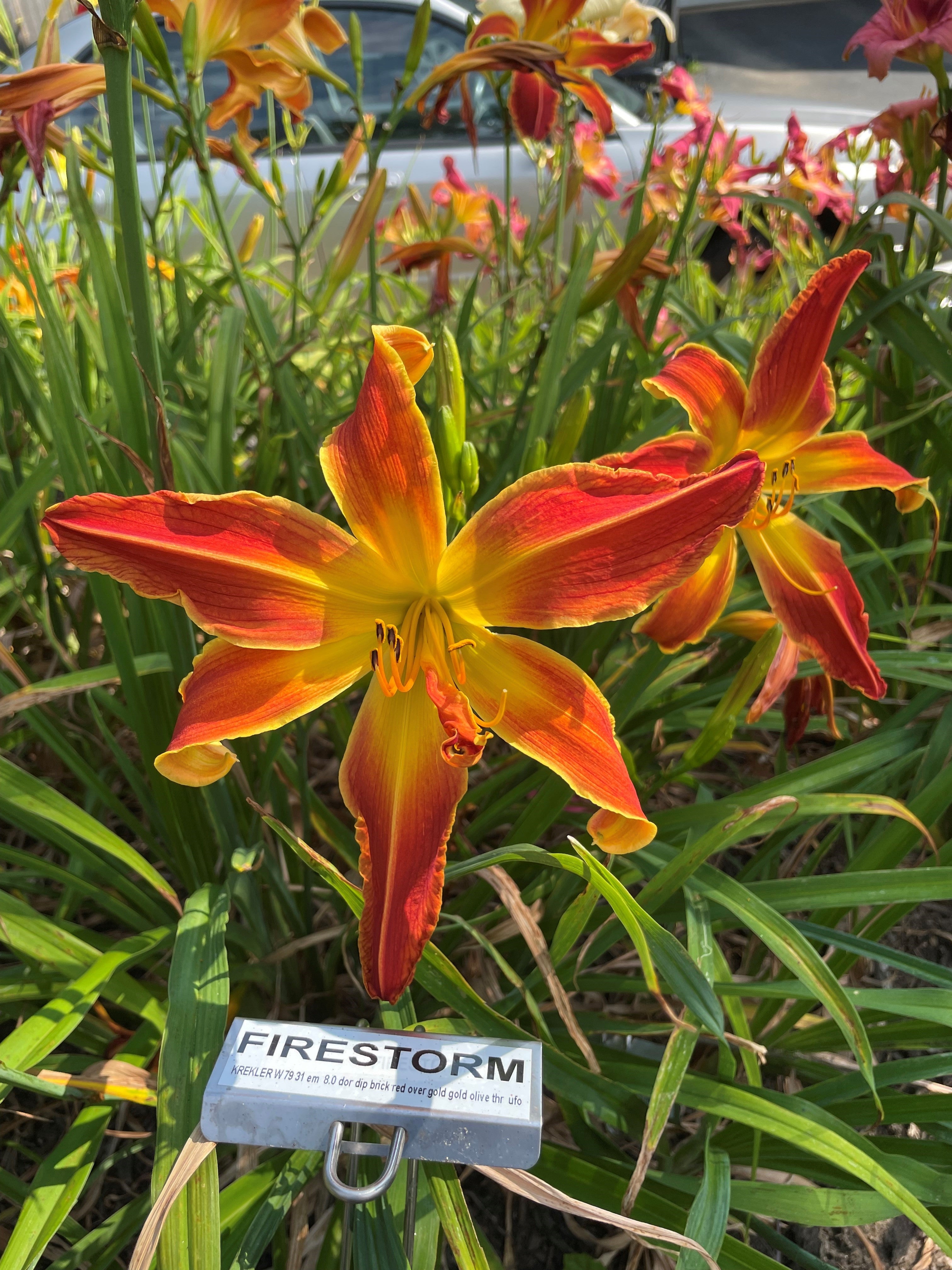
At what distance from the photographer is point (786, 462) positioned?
1066 mm

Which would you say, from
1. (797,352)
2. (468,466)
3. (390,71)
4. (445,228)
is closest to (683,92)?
(445,228)

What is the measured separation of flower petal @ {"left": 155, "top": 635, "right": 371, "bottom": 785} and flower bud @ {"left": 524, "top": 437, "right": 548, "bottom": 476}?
1.10ft

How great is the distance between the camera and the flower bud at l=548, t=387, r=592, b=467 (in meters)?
1.00

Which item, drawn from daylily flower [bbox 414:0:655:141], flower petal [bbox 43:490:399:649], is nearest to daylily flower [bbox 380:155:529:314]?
daylily flower [bbox 414:0:655:141]

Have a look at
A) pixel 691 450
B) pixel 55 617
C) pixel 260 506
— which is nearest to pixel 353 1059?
pixel 260 506

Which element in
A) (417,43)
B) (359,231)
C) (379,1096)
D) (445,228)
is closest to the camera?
(379,1096)

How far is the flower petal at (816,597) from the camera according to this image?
953 millimetres

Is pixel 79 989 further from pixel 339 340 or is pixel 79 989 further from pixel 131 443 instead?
pixel 339 340

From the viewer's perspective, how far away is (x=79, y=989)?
87cm

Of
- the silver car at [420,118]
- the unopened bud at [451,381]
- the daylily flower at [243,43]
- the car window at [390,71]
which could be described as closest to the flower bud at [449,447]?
the unopened bud at [451,381]

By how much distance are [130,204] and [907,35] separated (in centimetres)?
133

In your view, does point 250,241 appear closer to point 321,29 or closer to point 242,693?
point 321,29

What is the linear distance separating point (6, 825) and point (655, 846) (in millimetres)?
1172

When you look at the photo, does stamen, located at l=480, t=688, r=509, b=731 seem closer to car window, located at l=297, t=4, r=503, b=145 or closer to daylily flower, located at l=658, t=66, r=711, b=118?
daylily flower, located at l=658, t=66, r=711, b=118
